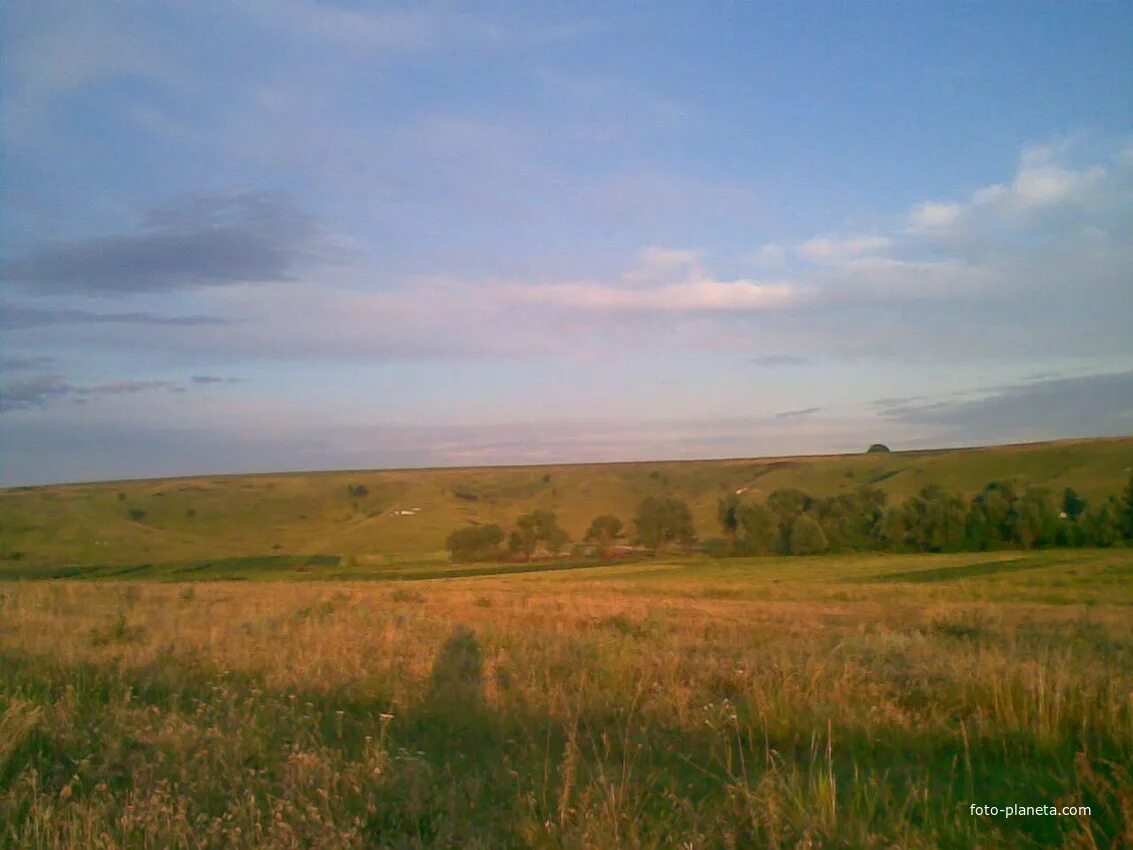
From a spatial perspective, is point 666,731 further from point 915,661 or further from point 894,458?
point 894,458

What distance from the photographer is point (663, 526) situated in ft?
305

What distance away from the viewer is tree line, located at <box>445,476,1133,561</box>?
7219 centimetres

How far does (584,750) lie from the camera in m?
5.91

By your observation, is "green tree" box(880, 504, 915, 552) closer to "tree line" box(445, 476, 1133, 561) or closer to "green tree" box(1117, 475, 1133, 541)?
"tree line" box(445, 476, 1133, 561)

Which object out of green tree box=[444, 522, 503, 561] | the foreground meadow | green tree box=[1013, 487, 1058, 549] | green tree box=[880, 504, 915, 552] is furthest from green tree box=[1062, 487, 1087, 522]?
the foreground meadow

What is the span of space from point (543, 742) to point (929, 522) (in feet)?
251

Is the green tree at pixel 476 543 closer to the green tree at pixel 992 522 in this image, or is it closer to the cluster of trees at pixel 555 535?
the cluster of trees at pixel 555 535

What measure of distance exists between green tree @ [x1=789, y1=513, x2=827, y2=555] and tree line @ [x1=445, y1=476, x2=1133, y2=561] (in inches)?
3.5

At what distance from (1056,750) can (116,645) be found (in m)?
9.26

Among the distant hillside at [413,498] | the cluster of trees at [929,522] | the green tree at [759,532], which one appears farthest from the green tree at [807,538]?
the distant hillside at [413,498]

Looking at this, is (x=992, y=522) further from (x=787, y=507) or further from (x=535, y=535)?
(x=535, y=535)

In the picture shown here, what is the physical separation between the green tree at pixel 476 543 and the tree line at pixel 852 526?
0.33 feet

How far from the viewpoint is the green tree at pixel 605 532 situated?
3666 inches

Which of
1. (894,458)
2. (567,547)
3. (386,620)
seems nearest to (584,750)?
(386,620)
